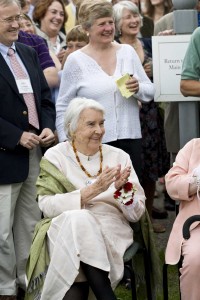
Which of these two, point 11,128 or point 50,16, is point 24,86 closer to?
point 11,128

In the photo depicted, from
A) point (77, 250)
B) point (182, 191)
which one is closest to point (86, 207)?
point (77, 250)

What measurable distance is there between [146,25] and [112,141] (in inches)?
115

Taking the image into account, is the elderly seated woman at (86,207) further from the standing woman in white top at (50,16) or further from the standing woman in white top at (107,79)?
the standing woman in white top at (50,16)

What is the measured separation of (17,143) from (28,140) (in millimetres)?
83

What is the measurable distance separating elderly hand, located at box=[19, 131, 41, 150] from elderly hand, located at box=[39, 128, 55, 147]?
10 cm

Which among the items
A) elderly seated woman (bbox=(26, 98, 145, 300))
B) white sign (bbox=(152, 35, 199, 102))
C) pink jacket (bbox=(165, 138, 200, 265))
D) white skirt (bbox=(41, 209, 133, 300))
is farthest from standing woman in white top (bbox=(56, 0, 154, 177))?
white skirt (bbox=(41, 209, 133, 300))

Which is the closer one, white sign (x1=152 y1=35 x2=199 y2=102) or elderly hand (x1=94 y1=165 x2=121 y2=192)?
elderly hand (x1=94 y1=165 x2=121 y2=192)

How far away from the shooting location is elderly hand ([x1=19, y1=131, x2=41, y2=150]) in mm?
6637

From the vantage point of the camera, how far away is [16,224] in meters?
7.04

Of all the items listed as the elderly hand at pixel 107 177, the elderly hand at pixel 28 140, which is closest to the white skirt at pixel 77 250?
the elderly hand at pixel 107 177

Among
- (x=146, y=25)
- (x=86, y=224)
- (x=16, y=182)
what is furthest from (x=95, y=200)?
(x=146, y=25)

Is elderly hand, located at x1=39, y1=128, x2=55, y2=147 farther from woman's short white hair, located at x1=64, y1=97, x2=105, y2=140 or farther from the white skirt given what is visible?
the white skirt

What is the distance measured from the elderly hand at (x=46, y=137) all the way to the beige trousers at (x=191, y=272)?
1.56 m

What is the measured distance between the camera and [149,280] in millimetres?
6039
